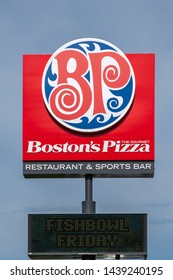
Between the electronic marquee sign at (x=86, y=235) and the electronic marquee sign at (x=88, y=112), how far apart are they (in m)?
3.60

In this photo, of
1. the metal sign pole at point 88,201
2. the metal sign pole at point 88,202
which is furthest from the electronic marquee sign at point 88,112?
the metal sign pole at point 88,202

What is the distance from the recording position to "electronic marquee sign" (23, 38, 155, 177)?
35.8 meters

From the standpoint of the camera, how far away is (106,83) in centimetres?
3675

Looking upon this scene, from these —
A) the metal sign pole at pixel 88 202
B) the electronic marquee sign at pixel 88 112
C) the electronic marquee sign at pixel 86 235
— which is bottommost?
the electronic marquee sign at pixel 86 235

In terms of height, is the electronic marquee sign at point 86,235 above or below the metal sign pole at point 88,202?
below

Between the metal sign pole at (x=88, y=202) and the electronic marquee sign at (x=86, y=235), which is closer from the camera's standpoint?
the electronic marquee sign at (x=86, y=235)

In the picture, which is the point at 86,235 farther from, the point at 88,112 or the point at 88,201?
the point at 88,112

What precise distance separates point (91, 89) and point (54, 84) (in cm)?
148
